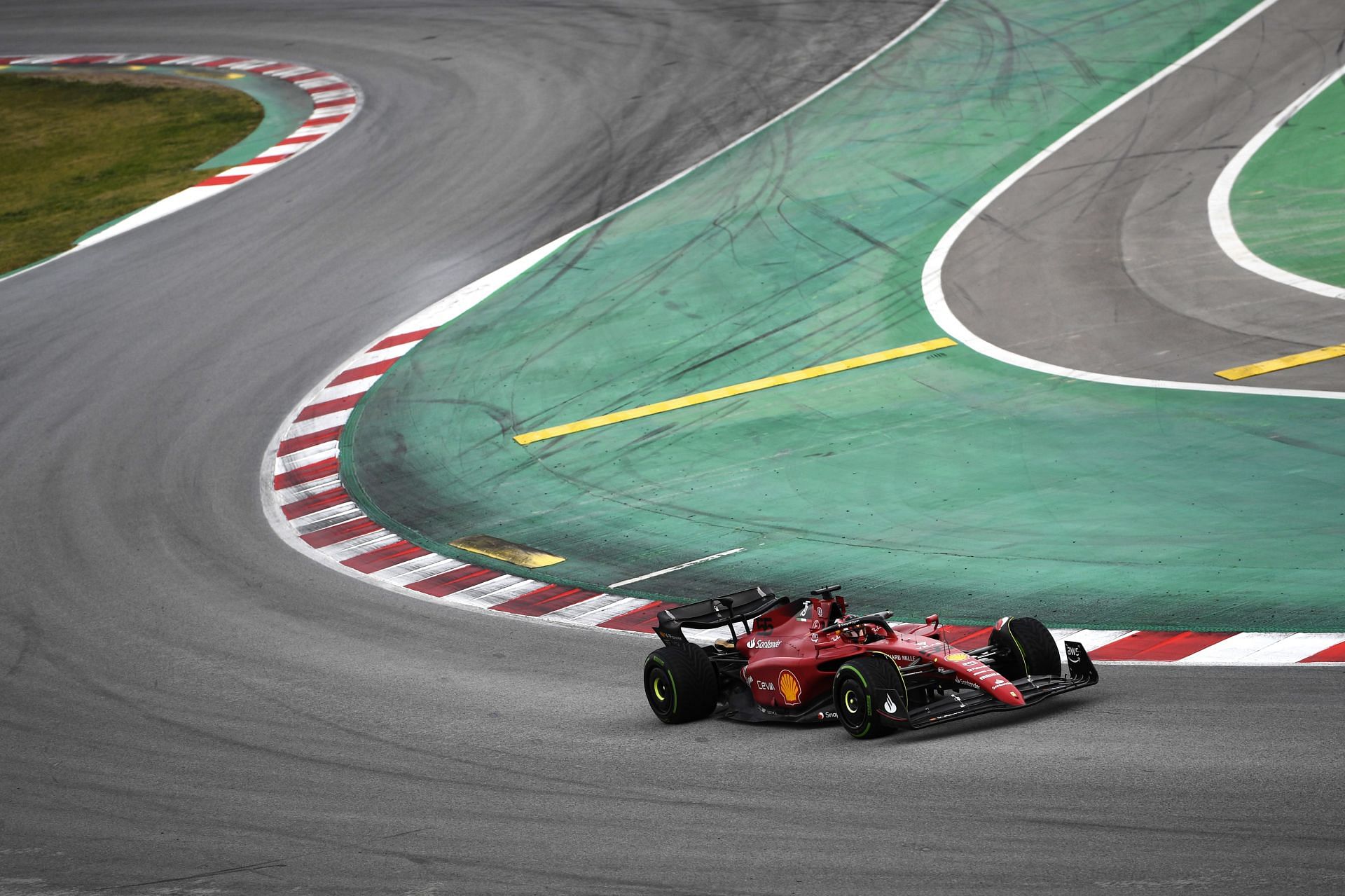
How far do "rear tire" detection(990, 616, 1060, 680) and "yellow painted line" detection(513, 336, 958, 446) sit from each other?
748cm

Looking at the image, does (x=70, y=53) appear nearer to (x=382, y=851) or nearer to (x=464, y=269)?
(x=464, y=269)

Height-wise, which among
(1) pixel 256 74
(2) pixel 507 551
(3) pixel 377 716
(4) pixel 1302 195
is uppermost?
(1) pixel 256 74

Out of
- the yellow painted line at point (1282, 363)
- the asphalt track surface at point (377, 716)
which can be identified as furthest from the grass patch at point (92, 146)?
the yellow painted line at point (1282, 363)

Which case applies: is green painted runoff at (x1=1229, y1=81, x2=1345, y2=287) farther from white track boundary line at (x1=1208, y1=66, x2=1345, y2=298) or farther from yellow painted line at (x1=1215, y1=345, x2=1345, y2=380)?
yellow painted line at (x1=1215, y1=345, x2=1345, y2=380)

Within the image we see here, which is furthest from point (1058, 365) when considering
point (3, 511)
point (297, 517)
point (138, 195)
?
point (138, 195)

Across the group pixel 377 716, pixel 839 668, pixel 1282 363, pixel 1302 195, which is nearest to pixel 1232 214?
pixel 1302 195

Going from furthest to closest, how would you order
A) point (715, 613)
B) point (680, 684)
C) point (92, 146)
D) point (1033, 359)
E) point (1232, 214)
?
point (92, 146)
point (1232, 214)
point (1033, 359)
point (715, 613)
point (680, 684)

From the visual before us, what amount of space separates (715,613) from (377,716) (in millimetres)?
2537

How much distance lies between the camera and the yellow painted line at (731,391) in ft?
53.2

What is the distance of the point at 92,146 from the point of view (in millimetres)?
28500

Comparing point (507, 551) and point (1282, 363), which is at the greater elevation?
point (1282, 363)

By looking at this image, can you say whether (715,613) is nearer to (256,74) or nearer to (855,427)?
(855,427)

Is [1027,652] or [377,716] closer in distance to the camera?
[1027,652]

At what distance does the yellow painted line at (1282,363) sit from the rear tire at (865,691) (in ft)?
Answer: 23.9
